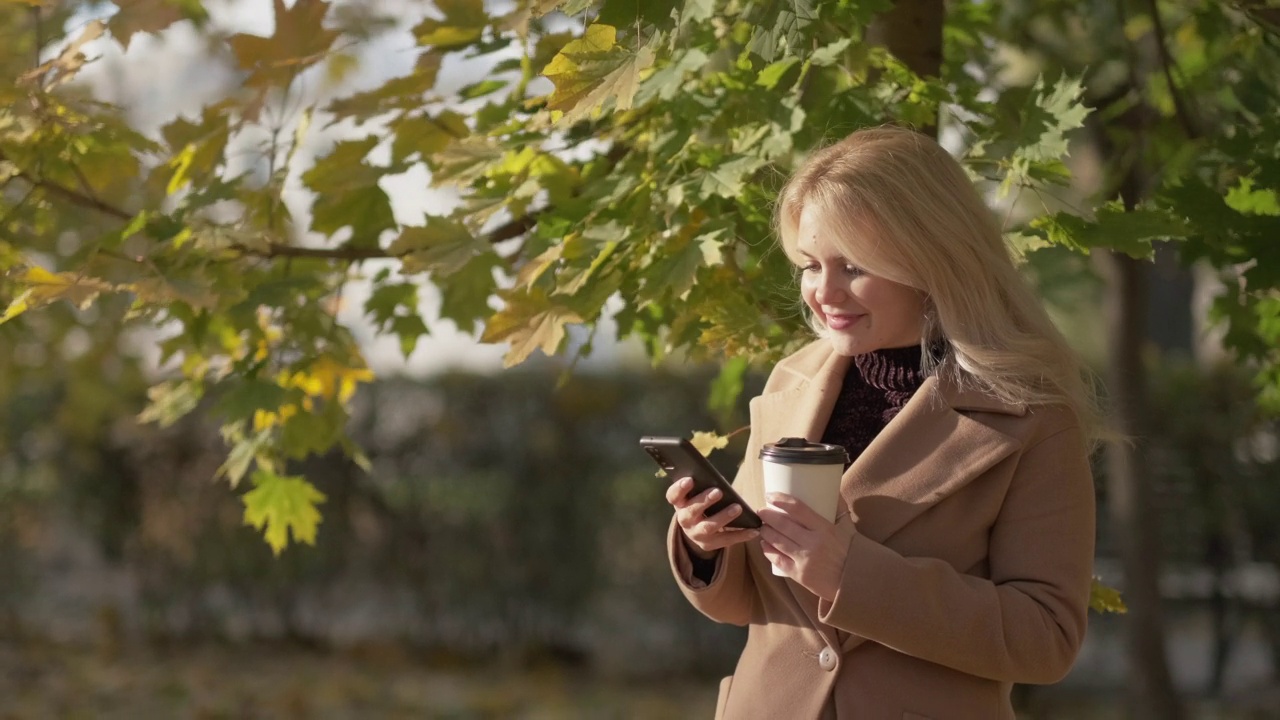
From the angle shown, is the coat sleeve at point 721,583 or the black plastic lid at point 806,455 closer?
the black plastic lid at point 806,455

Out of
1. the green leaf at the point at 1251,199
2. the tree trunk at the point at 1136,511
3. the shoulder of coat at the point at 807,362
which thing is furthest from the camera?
the tree trunk at the point at 1136,511

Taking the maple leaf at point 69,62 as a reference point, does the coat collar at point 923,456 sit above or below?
below

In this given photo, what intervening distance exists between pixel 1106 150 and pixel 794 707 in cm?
324

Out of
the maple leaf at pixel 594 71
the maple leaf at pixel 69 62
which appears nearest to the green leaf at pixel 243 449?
the maple leaf at pixel 69 62

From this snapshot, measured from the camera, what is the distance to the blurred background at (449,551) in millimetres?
5895

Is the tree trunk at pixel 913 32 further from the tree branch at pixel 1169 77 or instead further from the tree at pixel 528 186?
the tree branch at pixel 1169 77

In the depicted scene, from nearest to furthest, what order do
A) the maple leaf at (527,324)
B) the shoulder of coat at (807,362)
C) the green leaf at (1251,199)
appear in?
the shoulder of coat at (807,362), the maple leaf at (527,324), the green leaf at (1251,199)

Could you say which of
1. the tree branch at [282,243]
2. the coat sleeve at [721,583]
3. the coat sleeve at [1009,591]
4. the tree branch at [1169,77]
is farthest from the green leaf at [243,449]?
the tree branch at [1169,77]

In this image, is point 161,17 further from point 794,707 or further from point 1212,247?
point 1212,247

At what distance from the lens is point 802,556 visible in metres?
1.65

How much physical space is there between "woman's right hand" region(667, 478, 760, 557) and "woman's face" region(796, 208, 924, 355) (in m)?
0.31

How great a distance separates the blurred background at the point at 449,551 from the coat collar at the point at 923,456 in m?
3.66

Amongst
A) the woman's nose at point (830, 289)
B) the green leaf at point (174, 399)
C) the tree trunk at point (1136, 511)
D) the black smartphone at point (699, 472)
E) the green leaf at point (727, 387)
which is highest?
the woman's nose at point (830, 289)

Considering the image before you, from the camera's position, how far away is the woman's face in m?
1.82
